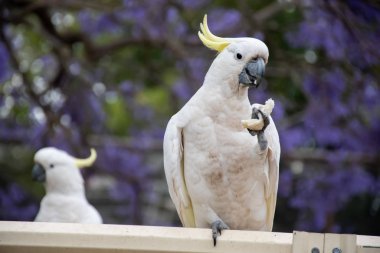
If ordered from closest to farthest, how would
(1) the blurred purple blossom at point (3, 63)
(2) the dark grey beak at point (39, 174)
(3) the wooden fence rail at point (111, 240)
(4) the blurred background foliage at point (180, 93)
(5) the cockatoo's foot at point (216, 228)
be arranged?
(3) the wooden fence rail at point (111, 240) < (5) the cockatoo's foot at point (216, 228) < (2) the dark grey beak at point (39, 174) < (4) the blurred background foliage at point (180, 93) < (1) the blurred purple blossom at point (3, 63)

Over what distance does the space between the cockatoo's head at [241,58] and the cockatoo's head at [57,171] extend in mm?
1184

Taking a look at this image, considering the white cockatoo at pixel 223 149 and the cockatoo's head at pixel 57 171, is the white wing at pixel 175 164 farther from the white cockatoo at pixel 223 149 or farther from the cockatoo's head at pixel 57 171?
the cockatoo's head at pixel 57 171

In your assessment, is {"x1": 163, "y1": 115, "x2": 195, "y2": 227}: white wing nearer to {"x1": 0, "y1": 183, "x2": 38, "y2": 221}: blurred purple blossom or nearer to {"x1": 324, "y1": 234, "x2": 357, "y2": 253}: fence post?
{"x1": 324, "y1": 234, "x2": 357, "y2": 253}: fence post

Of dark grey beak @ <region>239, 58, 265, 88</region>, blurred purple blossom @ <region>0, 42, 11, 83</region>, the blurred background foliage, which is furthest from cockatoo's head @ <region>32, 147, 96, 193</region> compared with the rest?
dark grey beak @ <region>239, 58, 265, 88</region>

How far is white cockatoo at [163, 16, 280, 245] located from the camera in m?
2.95

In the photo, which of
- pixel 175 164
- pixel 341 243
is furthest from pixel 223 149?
pixel 341 243

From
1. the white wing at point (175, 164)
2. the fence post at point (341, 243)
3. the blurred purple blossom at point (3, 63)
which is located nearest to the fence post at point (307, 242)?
the fence post at point (341, 243)

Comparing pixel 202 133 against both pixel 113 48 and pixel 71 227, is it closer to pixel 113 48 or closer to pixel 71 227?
pixel 71 227

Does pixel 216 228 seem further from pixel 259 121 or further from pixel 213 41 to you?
pixel 213 41

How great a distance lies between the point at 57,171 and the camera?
3.96 metres

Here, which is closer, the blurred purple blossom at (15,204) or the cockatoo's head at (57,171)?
the cockatoo's head at (57,171)

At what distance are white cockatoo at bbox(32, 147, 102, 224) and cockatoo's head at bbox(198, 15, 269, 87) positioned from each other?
3.58 ft

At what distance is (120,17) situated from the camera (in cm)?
543

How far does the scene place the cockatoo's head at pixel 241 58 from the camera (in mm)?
2869
